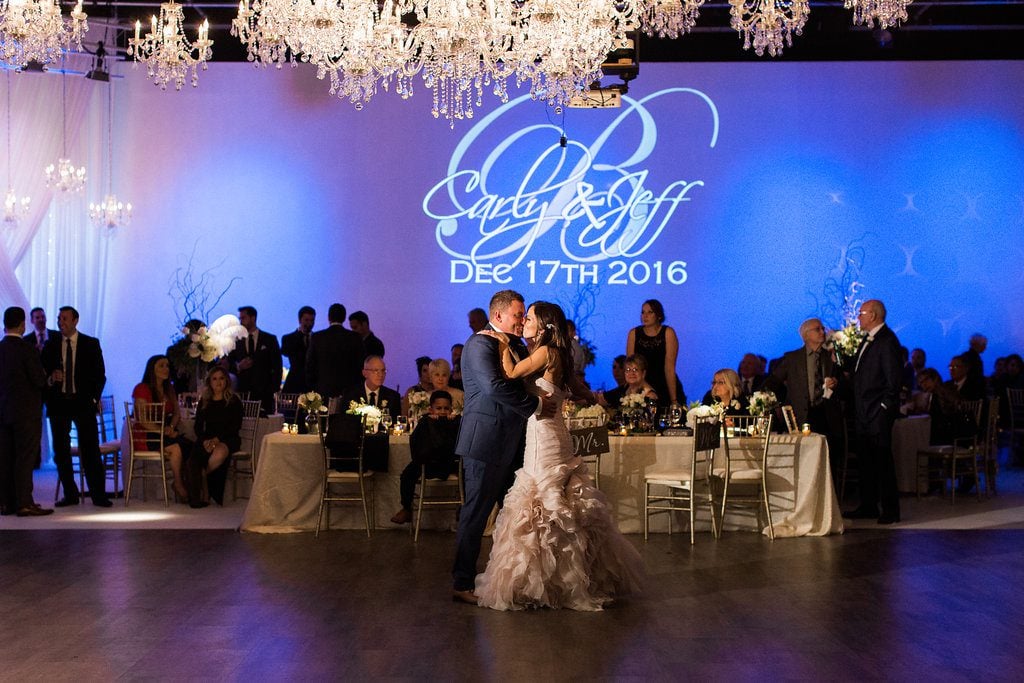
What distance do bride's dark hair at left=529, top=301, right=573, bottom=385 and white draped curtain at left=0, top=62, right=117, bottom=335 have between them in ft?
28.8

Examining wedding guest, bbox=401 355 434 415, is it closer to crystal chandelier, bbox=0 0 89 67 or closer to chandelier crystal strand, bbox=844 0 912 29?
crystal chandelier, bbox=0 0 89 67

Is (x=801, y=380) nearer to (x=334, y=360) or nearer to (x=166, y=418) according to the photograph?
(x=334, y=360)

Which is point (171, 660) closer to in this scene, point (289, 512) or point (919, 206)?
point (289, 512)

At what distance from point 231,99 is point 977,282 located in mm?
9136

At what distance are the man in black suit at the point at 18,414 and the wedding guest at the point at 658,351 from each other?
15.7 feet

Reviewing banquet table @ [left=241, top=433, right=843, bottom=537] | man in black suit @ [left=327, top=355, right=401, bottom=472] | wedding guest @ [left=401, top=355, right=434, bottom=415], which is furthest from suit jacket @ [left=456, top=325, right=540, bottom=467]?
wedding guest @ [left=401, top=355, right=434, bottom=415]

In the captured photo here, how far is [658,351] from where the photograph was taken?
969 centimetres

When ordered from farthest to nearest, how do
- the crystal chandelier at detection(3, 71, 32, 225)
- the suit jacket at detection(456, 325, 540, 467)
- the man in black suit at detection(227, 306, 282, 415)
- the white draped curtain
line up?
the white draped curtain
the crystal chandelier at detection(3, 71, 32, 225)
the man in black suit at detection(227, 306, 282, 415)
the suit jacket at detection(456, 325, 540, 467)

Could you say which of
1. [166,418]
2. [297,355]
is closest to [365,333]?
[297,355]

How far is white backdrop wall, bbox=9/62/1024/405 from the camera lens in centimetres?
1373

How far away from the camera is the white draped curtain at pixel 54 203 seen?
13055 millimetres

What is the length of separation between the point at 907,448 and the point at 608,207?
4.59 m

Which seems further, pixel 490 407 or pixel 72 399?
pixel 72 399

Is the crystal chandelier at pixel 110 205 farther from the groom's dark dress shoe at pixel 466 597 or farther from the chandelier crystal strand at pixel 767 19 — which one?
the groom's dark dress shoe at pixel 466 597
